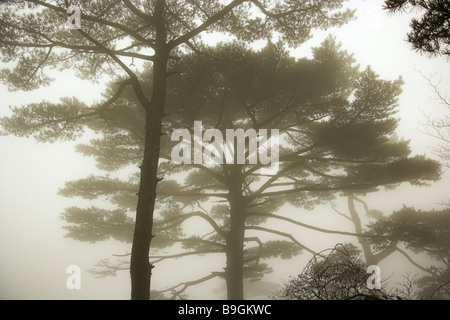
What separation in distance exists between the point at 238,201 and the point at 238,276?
2.16 meters

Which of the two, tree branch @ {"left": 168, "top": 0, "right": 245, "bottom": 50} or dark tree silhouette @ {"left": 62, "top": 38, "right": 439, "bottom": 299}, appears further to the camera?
dark tree silhouette @ {"left": 62, "top": 38, "right": 439, "bottom": 299}

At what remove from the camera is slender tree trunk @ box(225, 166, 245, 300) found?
8414 millimetres

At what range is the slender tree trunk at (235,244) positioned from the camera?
8414 millimetres

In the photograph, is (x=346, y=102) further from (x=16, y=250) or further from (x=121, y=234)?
(x=16, y=250)

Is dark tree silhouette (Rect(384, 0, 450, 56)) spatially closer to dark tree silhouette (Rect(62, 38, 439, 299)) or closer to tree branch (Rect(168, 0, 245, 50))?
tree branch (Rect(168, 0, 245, 50))

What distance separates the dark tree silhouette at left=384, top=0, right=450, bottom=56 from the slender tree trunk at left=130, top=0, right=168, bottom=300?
378 cm

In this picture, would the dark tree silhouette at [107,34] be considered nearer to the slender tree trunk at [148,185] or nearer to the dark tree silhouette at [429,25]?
the slender tree trunk at [148,185]

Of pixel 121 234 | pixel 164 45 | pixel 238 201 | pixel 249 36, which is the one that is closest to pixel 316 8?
pixel 249 36

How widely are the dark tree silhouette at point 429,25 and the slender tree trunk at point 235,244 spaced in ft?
20.4

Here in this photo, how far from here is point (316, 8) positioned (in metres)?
6.80

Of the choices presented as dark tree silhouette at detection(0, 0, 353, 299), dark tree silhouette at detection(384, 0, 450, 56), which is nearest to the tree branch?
dark tree silhouette at detection(0, 0, 353, 299)

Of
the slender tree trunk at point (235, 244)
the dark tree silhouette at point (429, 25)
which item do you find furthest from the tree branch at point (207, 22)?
the slender tree trunk at point (235, 244)
